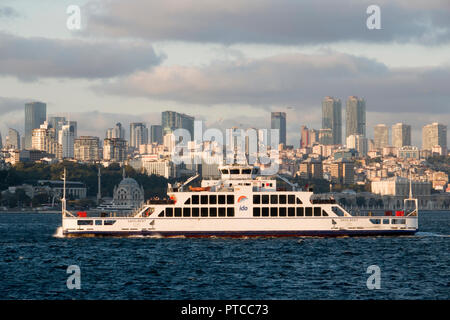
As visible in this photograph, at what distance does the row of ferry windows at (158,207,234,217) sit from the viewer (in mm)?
64875

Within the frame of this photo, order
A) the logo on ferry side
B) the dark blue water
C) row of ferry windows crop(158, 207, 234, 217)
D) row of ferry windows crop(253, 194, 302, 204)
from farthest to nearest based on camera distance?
row of ferry windows crop(158, 207, 234, 217), the logo on ferry side, row of ferry windows crop(253, 194, 302, 204), the dark blue water

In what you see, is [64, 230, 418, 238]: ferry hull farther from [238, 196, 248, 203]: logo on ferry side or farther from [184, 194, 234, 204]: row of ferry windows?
[238, 196, 248, 203]: logo on ferry side

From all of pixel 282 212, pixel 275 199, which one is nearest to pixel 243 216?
pixel 275 199

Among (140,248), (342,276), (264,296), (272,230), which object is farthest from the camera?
(272,230)

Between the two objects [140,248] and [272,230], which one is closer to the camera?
[140,248]

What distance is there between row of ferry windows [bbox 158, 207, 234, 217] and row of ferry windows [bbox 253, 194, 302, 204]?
2.05 metres

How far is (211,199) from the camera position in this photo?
6500 cm

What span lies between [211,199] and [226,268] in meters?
17.3

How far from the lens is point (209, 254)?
180 ft

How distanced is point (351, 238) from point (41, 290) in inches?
1204

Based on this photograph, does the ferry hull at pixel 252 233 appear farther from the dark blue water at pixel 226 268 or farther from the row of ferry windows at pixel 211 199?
the row of ferry windows at pixel 211 199

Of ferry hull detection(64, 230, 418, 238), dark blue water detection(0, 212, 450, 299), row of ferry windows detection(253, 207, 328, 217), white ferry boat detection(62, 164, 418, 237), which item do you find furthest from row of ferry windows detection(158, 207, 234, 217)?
dark blue water detection(0, 212, 450, 299)
